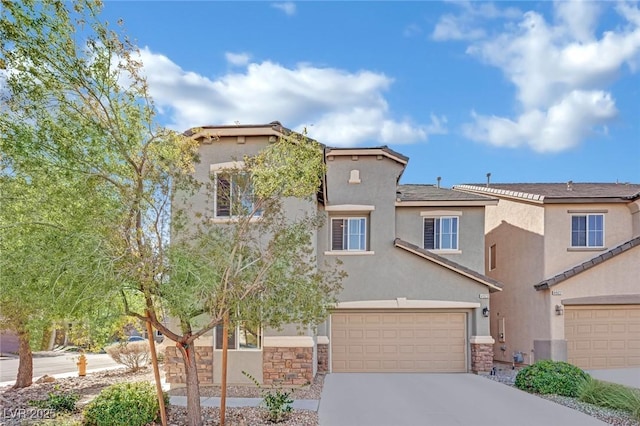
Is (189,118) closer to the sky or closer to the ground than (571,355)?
closer to the sky

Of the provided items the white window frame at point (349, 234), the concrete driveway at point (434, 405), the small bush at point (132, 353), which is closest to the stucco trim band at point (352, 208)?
the white window frame at point (349, 234)

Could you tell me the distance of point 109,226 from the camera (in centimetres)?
736

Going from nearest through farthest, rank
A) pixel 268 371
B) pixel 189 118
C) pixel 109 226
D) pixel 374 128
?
1. pixel 109 226
2. pixel 189 118
3. pixel 268 371
4. pixel 374 128

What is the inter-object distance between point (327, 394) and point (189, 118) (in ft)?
23.9

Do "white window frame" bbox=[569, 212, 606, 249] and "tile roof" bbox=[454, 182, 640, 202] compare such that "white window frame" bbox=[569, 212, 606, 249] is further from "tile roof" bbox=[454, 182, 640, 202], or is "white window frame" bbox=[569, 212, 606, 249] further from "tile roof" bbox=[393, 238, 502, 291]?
"tile roof" bbox=[393, 238, 502, 291]

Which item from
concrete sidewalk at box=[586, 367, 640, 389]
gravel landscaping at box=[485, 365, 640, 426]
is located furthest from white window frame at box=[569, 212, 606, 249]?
gravel landscaping at box=[485, 365, 640, 426]

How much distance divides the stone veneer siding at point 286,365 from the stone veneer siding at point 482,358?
605 cm

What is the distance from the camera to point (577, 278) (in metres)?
16.5

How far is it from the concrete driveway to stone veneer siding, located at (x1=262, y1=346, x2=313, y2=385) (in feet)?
2.38

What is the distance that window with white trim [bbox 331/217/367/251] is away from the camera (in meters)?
16.9

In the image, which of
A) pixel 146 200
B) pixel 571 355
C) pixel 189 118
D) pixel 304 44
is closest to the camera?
pixel 146 200

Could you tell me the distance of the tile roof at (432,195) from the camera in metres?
17.5

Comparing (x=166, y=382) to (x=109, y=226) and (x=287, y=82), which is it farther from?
(x=287, y=82)

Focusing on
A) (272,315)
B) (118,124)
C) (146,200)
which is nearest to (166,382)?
(272,315)
